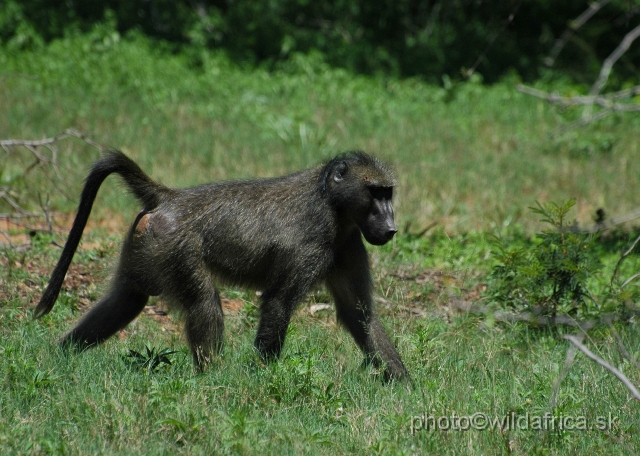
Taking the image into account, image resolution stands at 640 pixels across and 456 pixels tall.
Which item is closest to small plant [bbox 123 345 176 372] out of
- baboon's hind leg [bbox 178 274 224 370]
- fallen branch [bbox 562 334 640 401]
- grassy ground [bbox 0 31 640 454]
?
grassy ground [bbox 0 31 640 454]

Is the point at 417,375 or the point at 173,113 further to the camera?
the point at 173,113

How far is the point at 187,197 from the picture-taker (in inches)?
203

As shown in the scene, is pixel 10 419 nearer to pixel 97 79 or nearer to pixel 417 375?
pixel 417 375

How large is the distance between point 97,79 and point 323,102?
3.36m

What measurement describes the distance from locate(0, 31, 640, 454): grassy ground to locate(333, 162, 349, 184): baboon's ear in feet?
3.29

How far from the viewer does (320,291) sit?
6.51m

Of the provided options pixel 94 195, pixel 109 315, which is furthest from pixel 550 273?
pixel 94 195

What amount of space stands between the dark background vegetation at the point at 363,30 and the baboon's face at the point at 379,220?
32.0ft

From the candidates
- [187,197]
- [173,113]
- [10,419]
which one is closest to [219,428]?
[10,419]

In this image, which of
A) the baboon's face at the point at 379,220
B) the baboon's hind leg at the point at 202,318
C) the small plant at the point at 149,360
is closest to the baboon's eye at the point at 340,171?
the baboon's face at the point at 379,220

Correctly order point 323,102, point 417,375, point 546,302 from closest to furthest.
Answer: point 417,375 < point 546,302 < point 323,102

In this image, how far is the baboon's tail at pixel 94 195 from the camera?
4.87 meters

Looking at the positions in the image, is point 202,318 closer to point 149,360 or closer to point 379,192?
point 149,360

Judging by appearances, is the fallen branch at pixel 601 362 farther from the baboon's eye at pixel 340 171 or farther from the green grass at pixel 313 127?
the green grass at pixel 313 127
